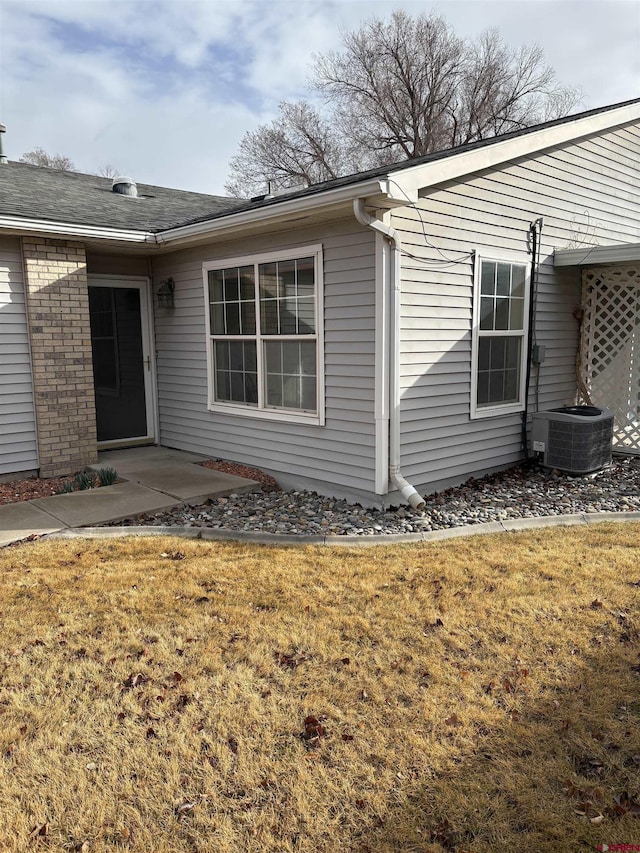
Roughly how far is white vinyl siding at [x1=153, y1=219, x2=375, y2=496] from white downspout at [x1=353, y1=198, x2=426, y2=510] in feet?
0.56

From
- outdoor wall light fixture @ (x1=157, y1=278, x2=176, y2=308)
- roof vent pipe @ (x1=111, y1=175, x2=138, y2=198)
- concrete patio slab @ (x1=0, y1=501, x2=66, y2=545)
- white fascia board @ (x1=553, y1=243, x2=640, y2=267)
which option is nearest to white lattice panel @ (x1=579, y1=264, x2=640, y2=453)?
white fascia board @ (x1=553, y1=243, x2=640, y2=267)

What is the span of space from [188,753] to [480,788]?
113cm

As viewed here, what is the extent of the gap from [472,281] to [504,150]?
A: 4.29 feet

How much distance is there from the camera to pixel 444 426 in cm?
616

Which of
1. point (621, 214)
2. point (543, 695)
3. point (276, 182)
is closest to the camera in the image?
point (543, 695)

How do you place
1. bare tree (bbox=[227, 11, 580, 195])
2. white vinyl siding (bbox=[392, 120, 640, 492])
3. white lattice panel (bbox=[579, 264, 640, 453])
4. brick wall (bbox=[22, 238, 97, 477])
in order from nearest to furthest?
white vinyl siding (bbox=[392, 120, 640, 492])
brick wall (bbox=[22, 238, 97, 477])
white lattice panel (bbox=[579, 264, 640, 453])
bare tree (bbox=[227, 11, 580, 195])

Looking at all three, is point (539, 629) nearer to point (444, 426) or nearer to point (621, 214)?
point (444, 426)

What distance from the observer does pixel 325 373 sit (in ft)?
19.4

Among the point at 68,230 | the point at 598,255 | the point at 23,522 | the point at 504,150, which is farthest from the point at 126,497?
the point at 598,255

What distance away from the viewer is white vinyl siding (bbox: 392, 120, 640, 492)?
18.8 feet

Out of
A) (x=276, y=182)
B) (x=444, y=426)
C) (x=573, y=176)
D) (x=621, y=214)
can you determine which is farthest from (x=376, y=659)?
(x=276, y=182)

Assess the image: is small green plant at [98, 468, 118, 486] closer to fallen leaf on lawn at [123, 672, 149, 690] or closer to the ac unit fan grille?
fallen leaf on lawn at [123, 672, 149, 690]

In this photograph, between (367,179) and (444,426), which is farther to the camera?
(444,426)

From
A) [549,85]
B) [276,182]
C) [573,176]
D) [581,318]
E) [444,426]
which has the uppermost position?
[549,85]
